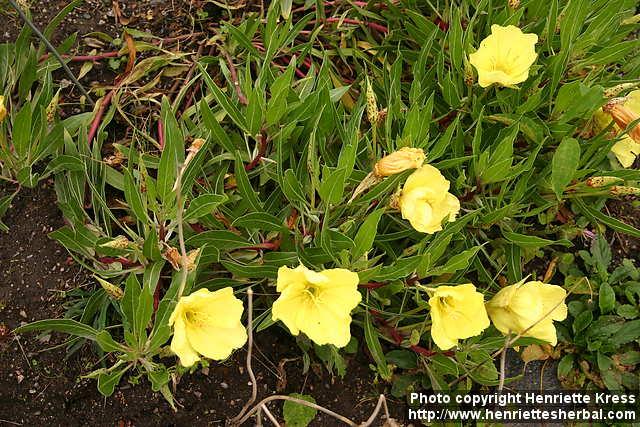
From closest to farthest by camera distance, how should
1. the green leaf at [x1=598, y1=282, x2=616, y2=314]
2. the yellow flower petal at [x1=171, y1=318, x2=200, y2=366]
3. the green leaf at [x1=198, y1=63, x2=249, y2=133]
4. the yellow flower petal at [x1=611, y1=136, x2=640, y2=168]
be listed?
the yellow flower petal at [x1=171, y1=318, x2=200, y2=366], the green leaf at [x1=198, y1=63, x2=249, y2=133], the yellow flower petal at [x1=611, y1=136, x2=640, y2=168], the green leaf at [x1=598, y1=282, x2=616, y2=314]

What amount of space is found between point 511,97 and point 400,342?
2.53ft

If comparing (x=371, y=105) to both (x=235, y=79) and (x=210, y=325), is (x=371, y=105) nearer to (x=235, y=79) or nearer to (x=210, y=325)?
(x=235, y=79)

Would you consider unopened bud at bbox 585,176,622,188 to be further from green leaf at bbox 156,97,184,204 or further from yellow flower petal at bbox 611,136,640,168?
green leaf at bbox 156,97,184,204

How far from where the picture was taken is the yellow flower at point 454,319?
4.50 ft

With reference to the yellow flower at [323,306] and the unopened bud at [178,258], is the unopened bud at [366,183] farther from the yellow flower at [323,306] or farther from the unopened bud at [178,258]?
the unopened bud at [178,258]

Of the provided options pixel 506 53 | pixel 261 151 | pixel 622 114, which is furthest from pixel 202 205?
pixel 622 114

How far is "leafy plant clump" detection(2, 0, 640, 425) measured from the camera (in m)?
1.41

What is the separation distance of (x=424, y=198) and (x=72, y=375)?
1010 mm

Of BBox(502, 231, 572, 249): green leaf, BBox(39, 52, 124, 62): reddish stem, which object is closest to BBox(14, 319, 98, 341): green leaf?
BBox(39, 52, 124, 62): reddish stem

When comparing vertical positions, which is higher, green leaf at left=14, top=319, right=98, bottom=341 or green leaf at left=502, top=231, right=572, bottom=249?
green leaf at left=14, top=319, right=98, bottom=341

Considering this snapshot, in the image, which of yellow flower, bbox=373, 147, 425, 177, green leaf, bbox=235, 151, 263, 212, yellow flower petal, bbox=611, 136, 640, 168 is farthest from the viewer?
yellow flower petal, bbox=611, 136, 640, 168

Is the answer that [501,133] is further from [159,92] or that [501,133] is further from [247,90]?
[159,92]

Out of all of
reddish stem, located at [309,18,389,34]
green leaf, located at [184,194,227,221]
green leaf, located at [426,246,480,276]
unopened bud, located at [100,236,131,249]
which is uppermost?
reddish stem, located at [309,18,389,34]

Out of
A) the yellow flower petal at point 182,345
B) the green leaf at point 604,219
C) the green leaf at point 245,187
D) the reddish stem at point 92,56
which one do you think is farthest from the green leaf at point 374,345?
the reddish stem at point 92,56
